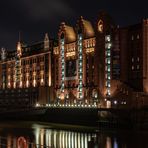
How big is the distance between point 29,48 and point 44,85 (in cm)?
3326

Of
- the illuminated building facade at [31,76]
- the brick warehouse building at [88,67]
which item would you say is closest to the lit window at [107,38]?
the brick warehouse building at [88,67]

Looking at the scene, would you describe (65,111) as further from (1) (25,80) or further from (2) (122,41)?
(1) (25,80)

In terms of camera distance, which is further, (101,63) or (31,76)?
(31,76)

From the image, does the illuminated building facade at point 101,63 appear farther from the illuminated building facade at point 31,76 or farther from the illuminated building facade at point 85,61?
the illuminated building facade at point 31,76

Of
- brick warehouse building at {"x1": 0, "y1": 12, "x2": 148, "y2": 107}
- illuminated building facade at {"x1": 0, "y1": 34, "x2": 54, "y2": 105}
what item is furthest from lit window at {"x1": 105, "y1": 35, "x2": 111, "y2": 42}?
illuminated building facade at {"x1": 0, "y1": 34, "x2": 54, "y2": 105}

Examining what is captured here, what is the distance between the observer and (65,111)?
135000mm

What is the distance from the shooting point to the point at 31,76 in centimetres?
18288

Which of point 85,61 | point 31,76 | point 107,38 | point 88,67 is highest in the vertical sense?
point 107,38

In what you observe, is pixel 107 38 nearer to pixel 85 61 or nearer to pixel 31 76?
pixel 85 61

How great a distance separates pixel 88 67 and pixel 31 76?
44933 millimetres

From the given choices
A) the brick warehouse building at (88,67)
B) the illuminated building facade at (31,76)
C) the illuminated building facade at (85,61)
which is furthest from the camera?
the illuminated building facade at (31,76)

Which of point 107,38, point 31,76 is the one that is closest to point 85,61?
point 107,38

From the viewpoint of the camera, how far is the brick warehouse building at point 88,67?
416ft

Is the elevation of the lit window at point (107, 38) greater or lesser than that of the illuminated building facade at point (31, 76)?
greater
